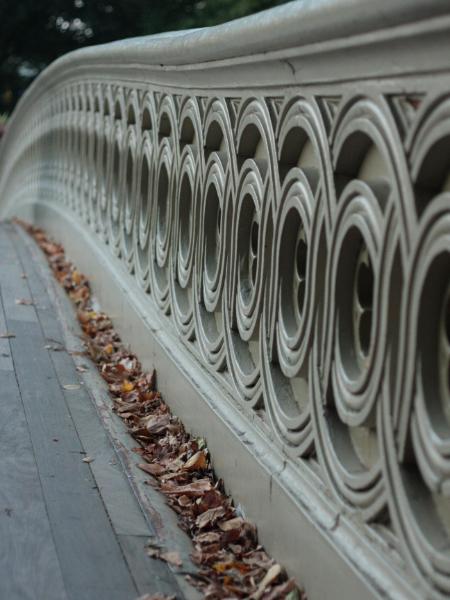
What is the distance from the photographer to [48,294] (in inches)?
320

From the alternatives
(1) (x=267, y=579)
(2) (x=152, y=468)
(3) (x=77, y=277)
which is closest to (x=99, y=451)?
Result: (2) (x=152, y=468)

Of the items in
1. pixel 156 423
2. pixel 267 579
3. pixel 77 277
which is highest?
pixel 267 579

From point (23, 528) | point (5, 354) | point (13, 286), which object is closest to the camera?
point (23, 528)

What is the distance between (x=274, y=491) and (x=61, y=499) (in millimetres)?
815

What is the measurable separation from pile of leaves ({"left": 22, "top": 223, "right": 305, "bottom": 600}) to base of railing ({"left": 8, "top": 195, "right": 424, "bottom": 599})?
Result: 0.06 m

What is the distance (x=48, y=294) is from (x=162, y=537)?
455 centimetres

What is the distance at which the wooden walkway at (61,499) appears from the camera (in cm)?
333

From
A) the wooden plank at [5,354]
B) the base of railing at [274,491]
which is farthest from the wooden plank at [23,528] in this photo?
the wooden plank at [5,354]

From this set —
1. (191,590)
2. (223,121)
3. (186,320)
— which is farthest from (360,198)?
(186,320)

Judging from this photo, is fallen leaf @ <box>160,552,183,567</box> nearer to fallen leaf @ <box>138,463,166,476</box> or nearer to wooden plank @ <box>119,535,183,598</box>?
wooden plank @ <box>119,535,183,598</box>

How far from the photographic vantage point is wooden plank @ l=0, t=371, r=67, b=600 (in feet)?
10.7

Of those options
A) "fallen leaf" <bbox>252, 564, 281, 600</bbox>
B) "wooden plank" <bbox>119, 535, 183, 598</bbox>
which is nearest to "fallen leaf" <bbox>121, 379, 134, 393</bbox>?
"wooden plank" <bbox>119, 535, 183, 598</bbox>

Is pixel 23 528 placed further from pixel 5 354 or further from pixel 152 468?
pixel 5 354

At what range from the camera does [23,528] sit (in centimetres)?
366
